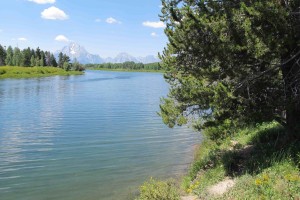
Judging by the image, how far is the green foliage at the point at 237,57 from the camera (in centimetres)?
905

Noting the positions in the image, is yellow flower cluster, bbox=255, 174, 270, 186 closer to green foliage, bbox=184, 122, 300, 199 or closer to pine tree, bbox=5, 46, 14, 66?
green foliage, bbox=184, 122, 300, 199

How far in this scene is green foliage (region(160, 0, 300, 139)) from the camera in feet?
29.7

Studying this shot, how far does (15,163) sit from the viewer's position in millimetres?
19016

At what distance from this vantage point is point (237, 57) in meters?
10.1

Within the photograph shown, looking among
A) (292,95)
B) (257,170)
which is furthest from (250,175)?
(292,95)

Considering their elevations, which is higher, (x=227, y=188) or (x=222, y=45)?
(x=222, y=45)

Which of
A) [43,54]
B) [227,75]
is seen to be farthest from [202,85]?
[43,54]

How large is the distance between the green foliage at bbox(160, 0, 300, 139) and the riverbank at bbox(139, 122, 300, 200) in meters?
1.31

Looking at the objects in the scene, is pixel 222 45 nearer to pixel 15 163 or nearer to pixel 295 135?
pixel 295 135

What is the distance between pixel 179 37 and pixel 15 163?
517 inches

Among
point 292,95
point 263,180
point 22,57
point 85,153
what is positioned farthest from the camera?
point 22,57

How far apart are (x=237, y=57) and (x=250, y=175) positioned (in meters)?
3.63

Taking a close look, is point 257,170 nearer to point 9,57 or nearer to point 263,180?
point 263,180

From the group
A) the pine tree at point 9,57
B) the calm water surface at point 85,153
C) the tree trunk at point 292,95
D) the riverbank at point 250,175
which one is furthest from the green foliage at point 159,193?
the pine tree at point 9,57
